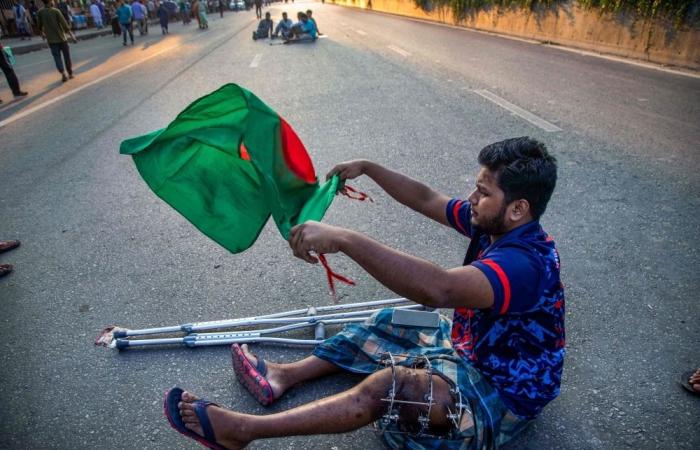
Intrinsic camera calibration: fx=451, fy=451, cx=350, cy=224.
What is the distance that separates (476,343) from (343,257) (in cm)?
172

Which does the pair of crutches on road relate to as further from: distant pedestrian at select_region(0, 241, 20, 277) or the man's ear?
distant pedestrian at select_region(0, 241, 20, 277)

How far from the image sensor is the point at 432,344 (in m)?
2.17

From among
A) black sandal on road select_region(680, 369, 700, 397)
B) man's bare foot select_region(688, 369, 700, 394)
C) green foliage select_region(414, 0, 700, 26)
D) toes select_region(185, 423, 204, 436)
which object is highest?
green foliage select_region(414, 0, 700, 26)

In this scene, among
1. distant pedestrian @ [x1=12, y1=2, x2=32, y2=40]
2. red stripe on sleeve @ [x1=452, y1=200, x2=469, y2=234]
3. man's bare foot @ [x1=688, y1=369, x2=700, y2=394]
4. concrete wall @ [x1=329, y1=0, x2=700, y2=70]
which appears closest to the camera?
man's bare foot @ [x1=688, y1=369, x2=700, y2=394]

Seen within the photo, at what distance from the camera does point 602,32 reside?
12094 millimetres

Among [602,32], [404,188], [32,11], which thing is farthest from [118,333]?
[32,11]

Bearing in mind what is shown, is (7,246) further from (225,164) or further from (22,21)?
(22,21)

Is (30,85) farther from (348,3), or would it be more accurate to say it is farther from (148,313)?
(348,3)

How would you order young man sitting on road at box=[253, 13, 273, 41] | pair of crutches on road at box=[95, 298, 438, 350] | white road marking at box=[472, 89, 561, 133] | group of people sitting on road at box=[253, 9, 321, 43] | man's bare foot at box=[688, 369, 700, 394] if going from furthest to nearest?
1. young man sitting on road at box=[253, 13, 273, 41]
2. group of people sitting on road at box=[253, 9, 321, 43]
3. white road marking at box=[472, 89, 561, 133]
4. pair of crutches on road at box=[95, 298, 438, 350]
5. man's bare foot at box=[688, 369, 700, 394]

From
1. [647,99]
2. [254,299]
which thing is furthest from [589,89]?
[254,299]

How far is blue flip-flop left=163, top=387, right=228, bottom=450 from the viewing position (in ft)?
5.91

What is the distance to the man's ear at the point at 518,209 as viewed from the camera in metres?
1.73

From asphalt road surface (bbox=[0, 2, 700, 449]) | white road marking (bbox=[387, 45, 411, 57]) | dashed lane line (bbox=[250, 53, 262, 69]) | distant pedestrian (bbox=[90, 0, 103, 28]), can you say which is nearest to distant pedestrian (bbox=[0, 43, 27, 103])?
asphalt road surface (bbox=[0, 2, 700, 449])

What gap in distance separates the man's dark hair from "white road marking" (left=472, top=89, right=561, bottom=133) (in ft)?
15.0
